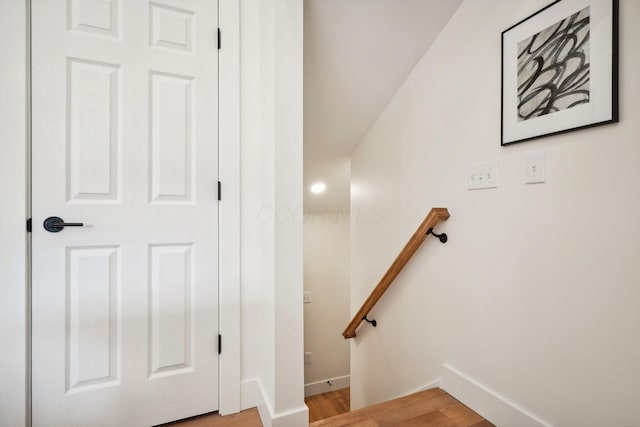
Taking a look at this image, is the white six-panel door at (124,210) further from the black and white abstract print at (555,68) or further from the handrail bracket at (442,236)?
the black and white abstract print at (555,68)

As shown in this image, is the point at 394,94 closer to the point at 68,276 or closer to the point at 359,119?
the point at 359,119

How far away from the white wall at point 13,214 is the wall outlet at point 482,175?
1.91 metres

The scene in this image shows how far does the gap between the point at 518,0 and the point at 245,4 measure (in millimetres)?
1237

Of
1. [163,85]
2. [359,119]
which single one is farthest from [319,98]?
[163,85]

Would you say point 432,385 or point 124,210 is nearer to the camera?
point 124,210

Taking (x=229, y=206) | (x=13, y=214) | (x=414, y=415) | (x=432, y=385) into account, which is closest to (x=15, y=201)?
(x=13, y=214)

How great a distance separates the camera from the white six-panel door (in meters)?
1.23

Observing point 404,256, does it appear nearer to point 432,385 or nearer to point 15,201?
point 432,385

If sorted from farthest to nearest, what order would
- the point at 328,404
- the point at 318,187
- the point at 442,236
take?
the point at 328,404, the point at 318,187, the point at 442,236

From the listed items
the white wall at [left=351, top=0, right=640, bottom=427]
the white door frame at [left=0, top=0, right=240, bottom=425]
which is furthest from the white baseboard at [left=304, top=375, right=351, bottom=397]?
the white door frame at [left=0, top=0, right=240, bottom=425]

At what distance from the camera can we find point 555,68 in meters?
1.17

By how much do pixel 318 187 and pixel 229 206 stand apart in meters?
1.56

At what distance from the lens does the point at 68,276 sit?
126 cm

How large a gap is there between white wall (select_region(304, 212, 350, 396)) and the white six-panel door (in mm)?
2280
